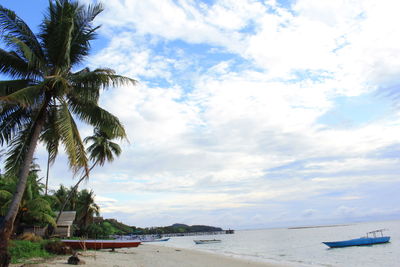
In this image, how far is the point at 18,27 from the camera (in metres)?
9.28

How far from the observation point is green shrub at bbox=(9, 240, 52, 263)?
1259 centimetres

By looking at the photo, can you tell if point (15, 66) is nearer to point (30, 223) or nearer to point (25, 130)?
point (25, 130)

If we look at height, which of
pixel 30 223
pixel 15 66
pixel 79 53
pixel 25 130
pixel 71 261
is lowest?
pixel 71 261

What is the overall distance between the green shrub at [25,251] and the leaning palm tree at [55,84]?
516cm

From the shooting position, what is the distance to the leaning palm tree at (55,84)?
892cm

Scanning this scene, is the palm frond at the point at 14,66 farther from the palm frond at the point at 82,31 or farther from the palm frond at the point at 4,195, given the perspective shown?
the palm frond at the point at 4,195

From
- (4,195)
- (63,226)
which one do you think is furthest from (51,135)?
(63,226)

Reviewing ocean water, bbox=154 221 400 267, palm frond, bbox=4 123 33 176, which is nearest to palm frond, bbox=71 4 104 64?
palm frond, bbox=4 123 33 176

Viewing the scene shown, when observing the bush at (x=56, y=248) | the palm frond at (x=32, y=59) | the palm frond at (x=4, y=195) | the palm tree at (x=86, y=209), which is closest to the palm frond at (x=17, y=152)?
the palm frond at (x=32, y=59)

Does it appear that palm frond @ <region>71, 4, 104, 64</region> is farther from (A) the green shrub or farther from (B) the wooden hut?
(B) the wooden hut

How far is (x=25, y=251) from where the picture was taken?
44.4 feet

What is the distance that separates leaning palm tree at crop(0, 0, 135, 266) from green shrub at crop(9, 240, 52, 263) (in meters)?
5.16

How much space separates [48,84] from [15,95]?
1.17 m

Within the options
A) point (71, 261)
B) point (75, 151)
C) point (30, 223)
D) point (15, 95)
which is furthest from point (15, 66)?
point (30, 223)
